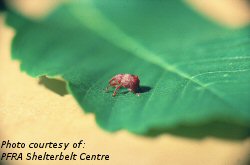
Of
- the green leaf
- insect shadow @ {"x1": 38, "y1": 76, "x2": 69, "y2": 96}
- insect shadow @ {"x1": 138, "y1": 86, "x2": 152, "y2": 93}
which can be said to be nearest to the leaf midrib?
the green leaf

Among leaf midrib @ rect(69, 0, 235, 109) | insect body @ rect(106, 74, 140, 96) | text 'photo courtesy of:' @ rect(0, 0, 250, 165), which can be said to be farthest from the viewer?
leaf midrib @ rect(69, 0, 235, 109)

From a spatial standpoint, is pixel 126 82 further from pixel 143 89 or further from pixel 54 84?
pixel 54 84

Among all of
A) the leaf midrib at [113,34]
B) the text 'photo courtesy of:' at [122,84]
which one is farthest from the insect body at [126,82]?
the leaf midrib at [113,34]

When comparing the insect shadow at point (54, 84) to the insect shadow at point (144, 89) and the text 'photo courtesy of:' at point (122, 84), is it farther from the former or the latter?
the insect shadow at point (144, 89)

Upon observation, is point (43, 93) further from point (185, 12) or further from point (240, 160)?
point (185, 12)

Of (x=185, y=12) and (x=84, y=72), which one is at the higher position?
(x=185, y=12)

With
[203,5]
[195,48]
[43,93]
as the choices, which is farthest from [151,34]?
[43,93]

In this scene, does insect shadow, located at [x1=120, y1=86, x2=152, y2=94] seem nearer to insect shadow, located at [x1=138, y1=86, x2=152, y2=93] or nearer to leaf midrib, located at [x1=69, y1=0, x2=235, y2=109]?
insect shadow, located at [x1=138, y1=86, x2=152, y2=93]
